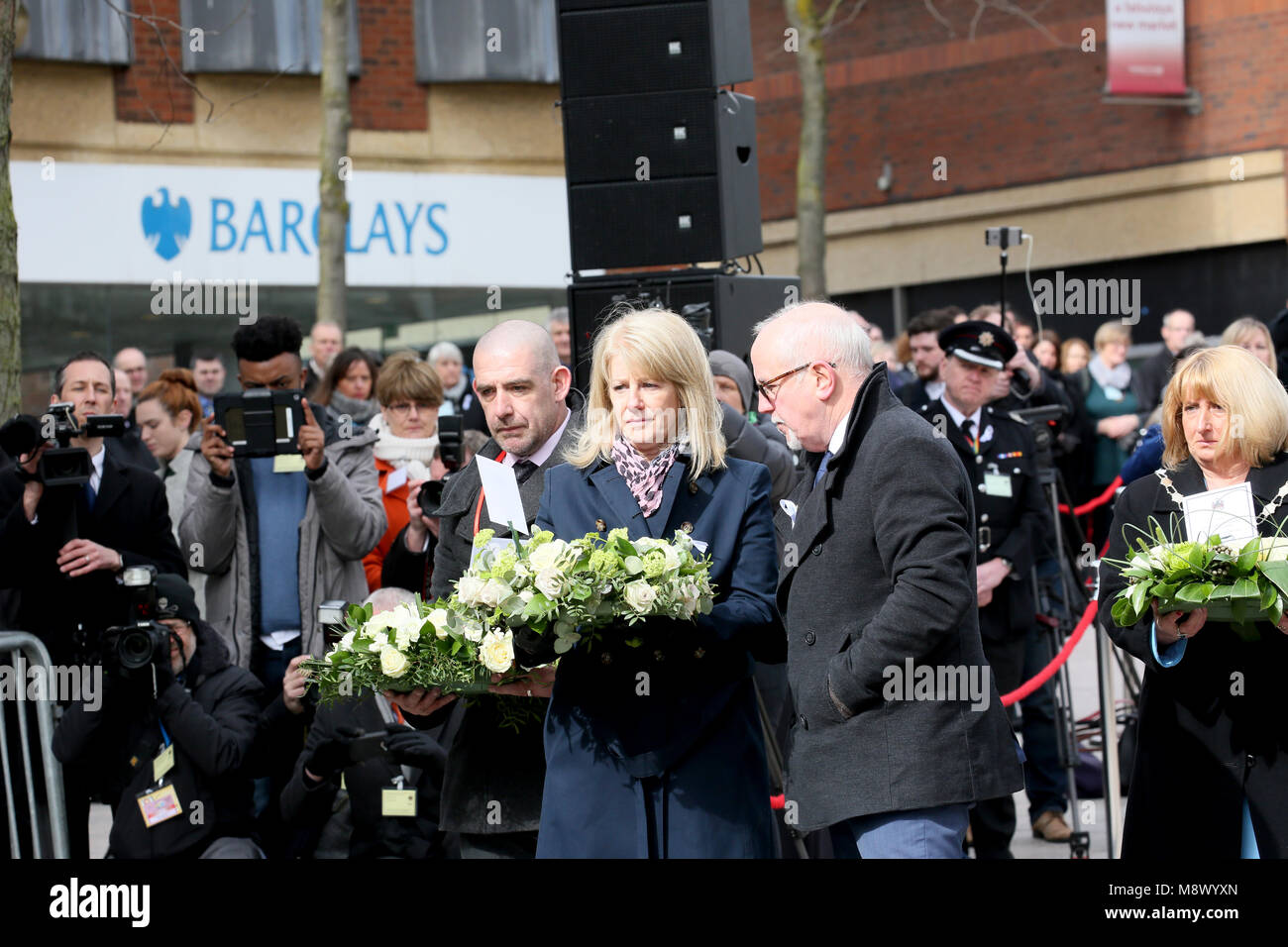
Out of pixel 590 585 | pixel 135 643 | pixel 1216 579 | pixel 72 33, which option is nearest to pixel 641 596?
pixel 590 585

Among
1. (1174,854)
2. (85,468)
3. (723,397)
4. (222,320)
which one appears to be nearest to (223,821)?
(85,468)

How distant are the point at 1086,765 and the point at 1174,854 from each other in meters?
3.81

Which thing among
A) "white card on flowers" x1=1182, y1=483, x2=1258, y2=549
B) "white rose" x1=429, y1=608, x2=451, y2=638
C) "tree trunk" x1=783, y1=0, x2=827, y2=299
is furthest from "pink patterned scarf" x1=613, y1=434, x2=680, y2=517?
"tree trunk" x1=783, y1=0, x2=827, y2=299

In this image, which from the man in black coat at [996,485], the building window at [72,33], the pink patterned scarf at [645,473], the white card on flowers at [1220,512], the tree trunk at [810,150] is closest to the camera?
the pink patterned scarf at [645,473]

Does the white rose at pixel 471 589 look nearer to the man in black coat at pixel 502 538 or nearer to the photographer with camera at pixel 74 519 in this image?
the man in black coat at pixel 502 538

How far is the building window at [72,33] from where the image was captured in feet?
51.1

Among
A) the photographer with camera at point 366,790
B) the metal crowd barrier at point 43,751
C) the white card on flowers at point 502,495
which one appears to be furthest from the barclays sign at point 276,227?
the white card on flowers at point 502,495

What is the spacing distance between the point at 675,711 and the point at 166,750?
2690 mm

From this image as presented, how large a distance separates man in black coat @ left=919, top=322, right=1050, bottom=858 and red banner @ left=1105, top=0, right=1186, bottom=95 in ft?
45.8

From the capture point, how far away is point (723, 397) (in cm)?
653

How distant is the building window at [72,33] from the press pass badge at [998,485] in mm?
11044

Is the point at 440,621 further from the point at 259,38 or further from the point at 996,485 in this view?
the point at 259,38
